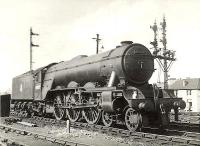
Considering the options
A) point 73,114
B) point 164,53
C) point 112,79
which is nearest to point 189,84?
point 164,53

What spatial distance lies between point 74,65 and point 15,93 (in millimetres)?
9383

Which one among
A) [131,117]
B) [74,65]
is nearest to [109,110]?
[131,117]

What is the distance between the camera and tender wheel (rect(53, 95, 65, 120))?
1658 cm

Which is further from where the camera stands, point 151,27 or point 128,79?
point 151,27

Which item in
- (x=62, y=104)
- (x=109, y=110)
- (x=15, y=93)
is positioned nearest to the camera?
(x=109, y=110)

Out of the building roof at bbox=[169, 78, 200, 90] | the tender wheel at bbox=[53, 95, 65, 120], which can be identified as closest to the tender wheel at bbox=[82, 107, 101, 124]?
the tender wheel at bbox=[53, 95, 65, 120]

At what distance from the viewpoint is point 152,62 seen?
13.2m

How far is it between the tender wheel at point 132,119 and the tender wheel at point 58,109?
18.0ft

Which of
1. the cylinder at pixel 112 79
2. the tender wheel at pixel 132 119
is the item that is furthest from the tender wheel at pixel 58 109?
the tender wheel at pixel 132 119

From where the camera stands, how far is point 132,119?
1154 cm

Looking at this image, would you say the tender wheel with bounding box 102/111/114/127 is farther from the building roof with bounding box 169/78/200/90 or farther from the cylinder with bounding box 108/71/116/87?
the building roof with bounding box 169/78/200/90

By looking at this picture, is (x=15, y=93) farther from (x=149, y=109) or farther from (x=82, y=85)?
(x=149, y=109)

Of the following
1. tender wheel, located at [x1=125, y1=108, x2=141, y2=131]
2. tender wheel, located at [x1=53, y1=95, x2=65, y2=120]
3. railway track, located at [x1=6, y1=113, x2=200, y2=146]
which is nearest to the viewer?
railway track, located at [x1=6, y1=113, x2=200, y2=146]

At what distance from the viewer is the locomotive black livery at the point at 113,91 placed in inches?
457
